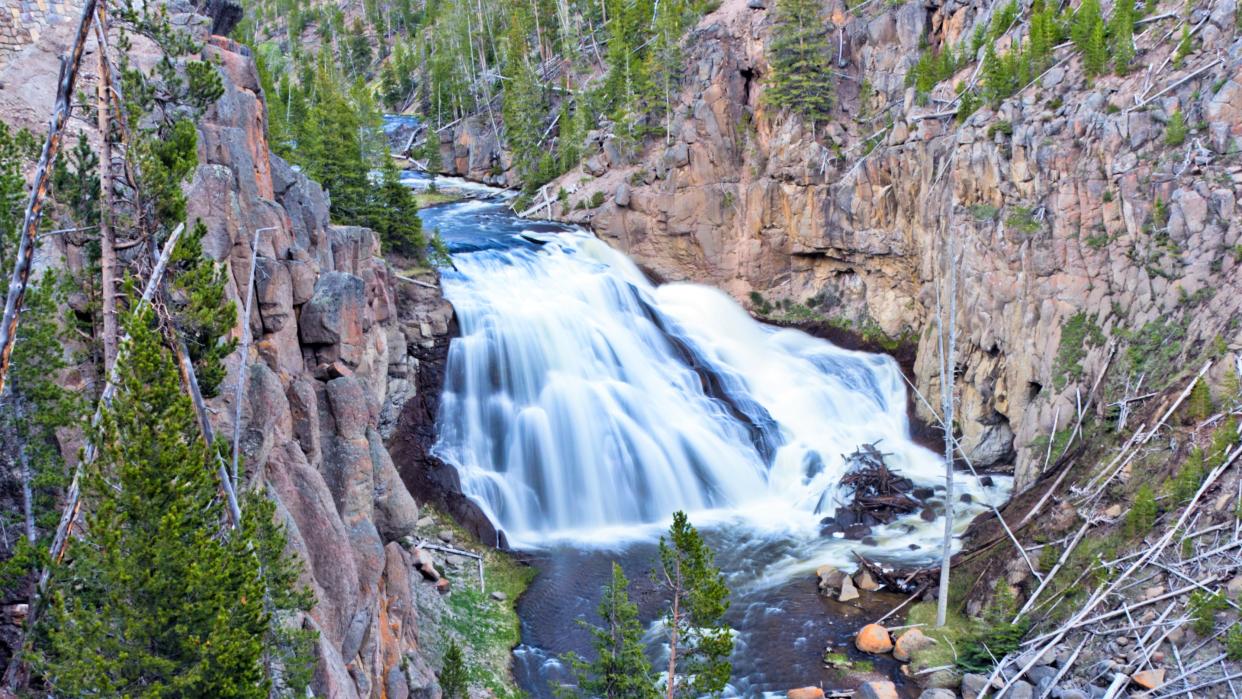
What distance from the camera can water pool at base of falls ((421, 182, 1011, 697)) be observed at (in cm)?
2364

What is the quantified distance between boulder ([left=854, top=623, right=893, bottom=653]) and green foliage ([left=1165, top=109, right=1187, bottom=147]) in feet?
54.2

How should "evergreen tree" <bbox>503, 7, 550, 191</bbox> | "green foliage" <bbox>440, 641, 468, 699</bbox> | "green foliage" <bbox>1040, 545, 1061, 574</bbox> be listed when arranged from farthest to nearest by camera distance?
"evergreen tree" <bbox>503, 7, 550, 191</bbox> → "green foliage" <bbox>1040, 545, 1061, 574</bbox> → "green foliage" <bbox>440, 641, 468, 699</bbox>

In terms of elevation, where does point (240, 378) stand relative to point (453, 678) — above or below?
above

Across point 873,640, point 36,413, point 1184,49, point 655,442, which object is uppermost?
point 1184,49

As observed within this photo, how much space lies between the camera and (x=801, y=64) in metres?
39.4

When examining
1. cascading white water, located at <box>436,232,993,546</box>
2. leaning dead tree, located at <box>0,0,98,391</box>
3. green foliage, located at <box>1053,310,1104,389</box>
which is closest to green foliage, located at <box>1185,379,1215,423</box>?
green foliage, located at <box>1053,310,1104,389</box>

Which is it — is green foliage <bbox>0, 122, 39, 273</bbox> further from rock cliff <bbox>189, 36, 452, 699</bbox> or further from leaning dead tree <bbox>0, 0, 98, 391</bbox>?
rock cliff <bbox>189, 36, 452, 699</bbox>

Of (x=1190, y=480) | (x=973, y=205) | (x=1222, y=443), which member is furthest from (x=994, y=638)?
(x=973, y=205)

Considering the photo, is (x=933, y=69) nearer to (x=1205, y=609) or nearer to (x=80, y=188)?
(x=1205, y=609)

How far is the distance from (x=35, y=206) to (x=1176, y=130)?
2777 cm

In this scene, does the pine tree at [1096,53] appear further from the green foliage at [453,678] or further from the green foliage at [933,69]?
the green foliage at [453,678]

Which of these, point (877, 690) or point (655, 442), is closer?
point (877, 690)

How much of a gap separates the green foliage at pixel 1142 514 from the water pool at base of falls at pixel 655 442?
245 inches

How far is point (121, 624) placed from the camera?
11008 millimetres
